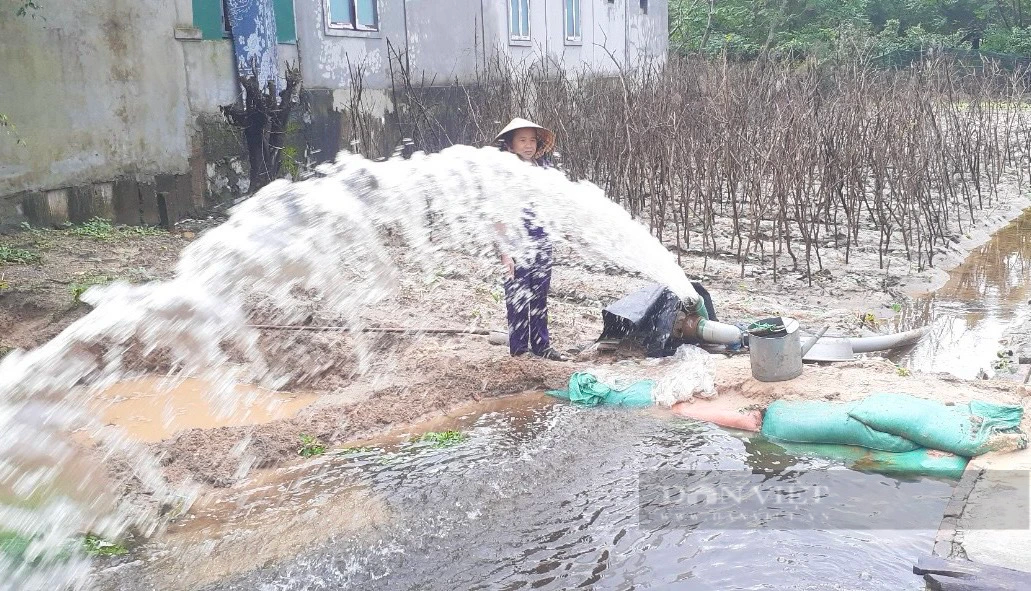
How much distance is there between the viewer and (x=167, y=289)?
4250 millimetres

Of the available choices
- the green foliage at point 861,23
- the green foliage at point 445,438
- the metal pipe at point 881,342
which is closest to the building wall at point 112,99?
the green foliage at point 445,438

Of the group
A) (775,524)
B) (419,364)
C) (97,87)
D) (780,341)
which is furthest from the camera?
(97,87)

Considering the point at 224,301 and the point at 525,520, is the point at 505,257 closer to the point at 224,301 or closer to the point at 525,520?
the point at 224,301

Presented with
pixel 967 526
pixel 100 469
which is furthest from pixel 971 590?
pixel 100 469

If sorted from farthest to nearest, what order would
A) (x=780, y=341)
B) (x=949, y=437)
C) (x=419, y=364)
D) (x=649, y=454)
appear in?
(x=419, y=364) < (x=780, y=341) < (x=649, y=454) < (x=949, y=437)

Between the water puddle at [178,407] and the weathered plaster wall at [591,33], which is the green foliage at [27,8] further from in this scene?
the weathered plaster wall at [591,33]

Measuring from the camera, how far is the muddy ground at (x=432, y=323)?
4.70 metres

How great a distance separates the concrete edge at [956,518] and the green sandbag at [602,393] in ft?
5.59

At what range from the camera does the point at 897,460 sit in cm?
413

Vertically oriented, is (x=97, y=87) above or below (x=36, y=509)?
above

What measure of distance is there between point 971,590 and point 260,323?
4.72 m

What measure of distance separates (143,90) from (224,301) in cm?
543

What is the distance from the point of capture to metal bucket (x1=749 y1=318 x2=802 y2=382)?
16.0 feet

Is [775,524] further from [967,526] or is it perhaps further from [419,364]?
[419,364]
